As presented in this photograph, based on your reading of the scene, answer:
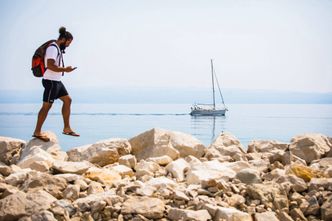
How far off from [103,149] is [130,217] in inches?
122

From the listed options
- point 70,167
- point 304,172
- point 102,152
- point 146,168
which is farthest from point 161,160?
point 304,172

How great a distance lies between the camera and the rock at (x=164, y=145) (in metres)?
10.1

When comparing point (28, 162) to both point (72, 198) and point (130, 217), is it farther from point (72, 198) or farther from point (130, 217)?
point (130, 217)

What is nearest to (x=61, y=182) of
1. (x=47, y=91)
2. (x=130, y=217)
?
Answer: (x=130, y=217)

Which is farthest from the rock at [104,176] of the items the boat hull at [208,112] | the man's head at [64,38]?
the boat hull at [208,112]

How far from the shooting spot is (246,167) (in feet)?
30.0

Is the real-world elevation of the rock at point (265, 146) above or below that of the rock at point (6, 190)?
above

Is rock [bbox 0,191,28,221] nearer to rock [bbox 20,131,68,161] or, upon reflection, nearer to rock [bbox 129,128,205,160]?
rock [bbox 20,131,68,161]

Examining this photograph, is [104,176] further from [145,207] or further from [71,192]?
[145,207]

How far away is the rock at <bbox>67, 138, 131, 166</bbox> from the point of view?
9.75 metres

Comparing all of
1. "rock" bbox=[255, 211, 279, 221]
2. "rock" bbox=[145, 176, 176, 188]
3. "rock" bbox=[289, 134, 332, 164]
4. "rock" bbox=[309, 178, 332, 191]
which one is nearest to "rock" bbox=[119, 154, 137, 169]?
"rock" bbox=[145, 176, 176, 188]

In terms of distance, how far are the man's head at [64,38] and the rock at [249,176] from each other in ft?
14.0

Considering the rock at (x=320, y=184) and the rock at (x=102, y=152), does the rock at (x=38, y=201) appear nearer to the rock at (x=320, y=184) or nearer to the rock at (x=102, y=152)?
the rock at (x=102, y=152)

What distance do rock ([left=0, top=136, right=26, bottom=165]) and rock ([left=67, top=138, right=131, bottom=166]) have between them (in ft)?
3.67
